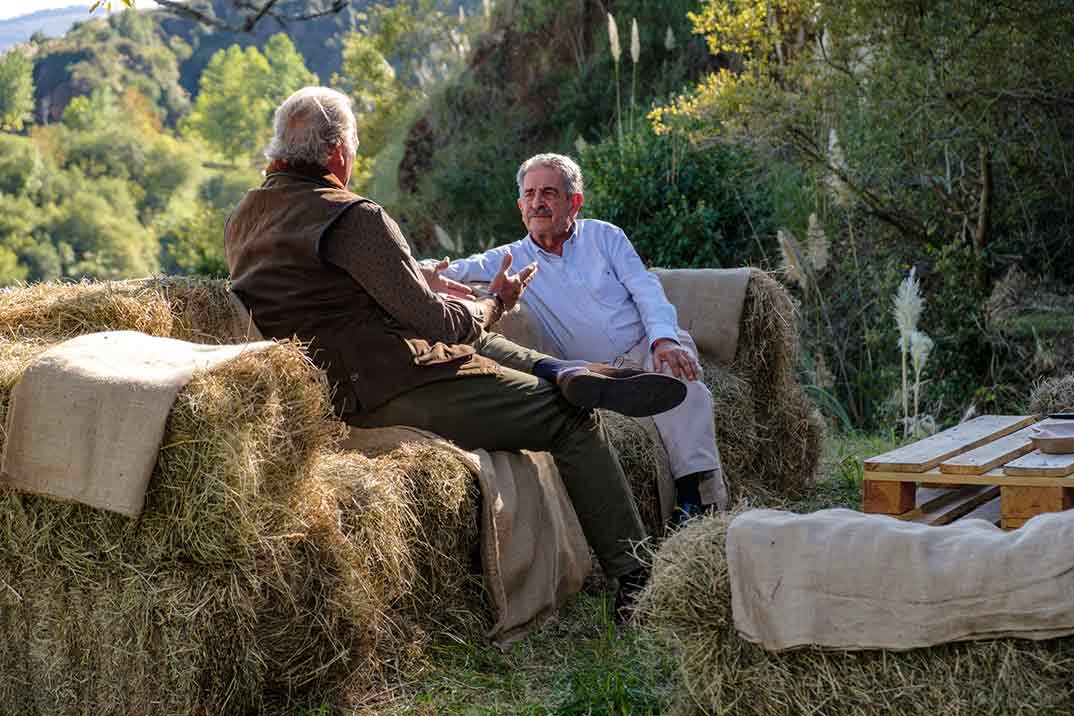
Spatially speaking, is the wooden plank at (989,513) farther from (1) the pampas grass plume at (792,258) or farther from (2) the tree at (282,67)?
(2) the tree at (282,67)

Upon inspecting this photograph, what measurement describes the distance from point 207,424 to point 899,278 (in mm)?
5314

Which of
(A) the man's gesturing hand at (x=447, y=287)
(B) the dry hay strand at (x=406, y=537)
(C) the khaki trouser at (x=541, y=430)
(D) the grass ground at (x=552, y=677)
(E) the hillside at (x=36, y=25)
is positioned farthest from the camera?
(E) the hillside at (x=36, y=25)

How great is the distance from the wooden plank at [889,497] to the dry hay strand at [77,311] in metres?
1.97

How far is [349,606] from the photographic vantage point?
2.92 meters

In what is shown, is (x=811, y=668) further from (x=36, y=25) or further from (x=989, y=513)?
(x=36, y=25)

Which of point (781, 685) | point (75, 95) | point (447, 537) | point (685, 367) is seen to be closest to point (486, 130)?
point (685, 367)

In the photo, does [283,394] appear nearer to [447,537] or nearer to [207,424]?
[207,424]

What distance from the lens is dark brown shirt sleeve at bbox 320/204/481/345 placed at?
3.18 meters

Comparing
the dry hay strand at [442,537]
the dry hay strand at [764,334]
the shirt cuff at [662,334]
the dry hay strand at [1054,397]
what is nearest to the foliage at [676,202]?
the dry hay strand at [764,334]

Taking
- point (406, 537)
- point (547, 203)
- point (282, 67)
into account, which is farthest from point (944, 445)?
point (282, 67)

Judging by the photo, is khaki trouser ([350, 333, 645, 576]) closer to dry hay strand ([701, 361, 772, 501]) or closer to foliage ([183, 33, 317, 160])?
dry hay strand ([701, 361, 772, 501])

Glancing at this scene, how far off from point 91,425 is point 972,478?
2.04m

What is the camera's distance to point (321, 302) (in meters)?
3.26

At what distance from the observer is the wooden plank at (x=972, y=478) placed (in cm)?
302
